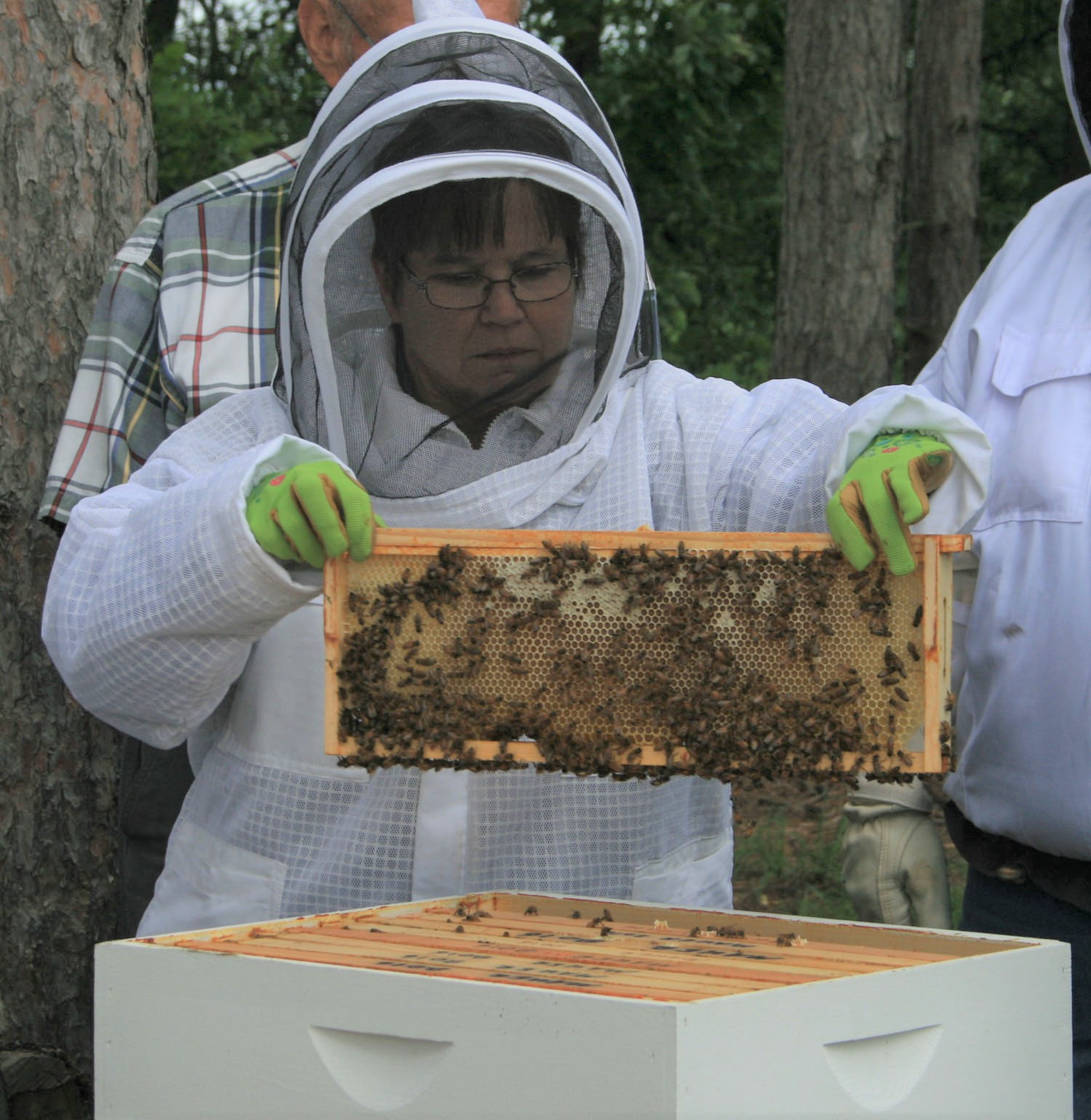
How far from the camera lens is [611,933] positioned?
83.8 inches

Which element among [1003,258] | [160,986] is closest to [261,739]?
[160,986]

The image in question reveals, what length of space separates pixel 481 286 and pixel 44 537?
1.45 m

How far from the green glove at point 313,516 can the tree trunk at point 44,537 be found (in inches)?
54.4

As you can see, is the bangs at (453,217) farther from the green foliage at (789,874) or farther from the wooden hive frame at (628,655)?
the green foliage at (789,874)

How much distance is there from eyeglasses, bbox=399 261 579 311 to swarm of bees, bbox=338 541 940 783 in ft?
1.60

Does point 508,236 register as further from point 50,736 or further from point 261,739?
point 50,736

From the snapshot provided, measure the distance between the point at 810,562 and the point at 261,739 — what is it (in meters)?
1.00

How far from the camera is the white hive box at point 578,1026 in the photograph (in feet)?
5.13

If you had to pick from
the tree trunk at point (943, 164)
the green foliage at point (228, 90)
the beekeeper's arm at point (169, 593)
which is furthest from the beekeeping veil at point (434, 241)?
the tree trunk at point (943, 164)

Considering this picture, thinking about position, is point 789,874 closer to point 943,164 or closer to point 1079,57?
point 1079,57

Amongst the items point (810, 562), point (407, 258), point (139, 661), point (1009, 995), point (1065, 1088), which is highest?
point (407, 258)

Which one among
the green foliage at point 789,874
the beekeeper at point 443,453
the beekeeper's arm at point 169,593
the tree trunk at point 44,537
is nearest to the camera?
the beekeeper's arm at point 169,593

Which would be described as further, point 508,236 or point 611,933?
point 508,236

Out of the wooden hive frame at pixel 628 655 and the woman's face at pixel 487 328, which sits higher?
the woman's face at pixel 487 328
